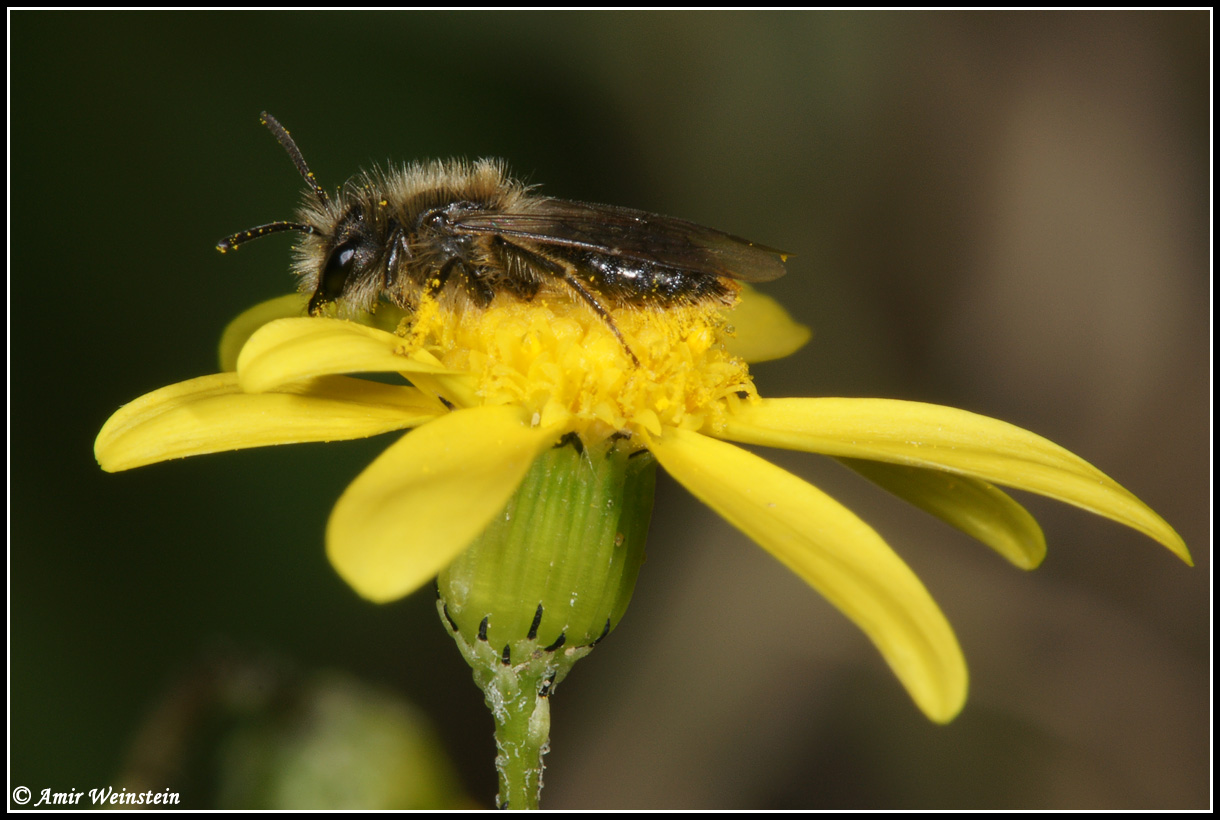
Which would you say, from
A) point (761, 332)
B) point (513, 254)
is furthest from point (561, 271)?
point (761, 332)

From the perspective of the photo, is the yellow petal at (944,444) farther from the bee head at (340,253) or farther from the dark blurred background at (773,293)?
the dark blurred background at (773,293)

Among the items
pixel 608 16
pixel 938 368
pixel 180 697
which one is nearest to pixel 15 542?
pixel 180 697

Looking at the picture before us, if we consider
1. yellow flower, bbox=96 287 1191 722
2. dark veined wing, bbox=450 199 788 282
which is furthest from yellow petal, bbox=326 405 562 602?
dark veined wing, bbox=450 199 788 282

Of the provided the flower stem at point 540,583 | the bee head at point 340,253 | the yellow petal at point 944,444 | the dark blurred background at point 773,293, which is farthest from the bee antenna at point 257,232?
the dark blurred background at point 773,293

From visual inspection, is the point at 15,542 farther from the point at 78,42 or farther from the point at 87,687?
the point at 78,42

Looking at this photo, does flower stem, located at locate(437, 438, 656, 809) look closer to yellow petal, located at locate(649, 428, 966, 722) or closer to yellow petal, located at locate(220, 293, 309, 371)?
yellow petal, located at locate(649, 428, 966, 722)

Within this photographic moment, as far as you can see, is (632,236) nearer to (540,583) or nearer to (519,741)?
(540,583)

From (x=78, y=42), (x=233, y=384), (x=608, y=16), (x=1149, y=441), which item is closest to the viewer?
(x=233, y=384)
